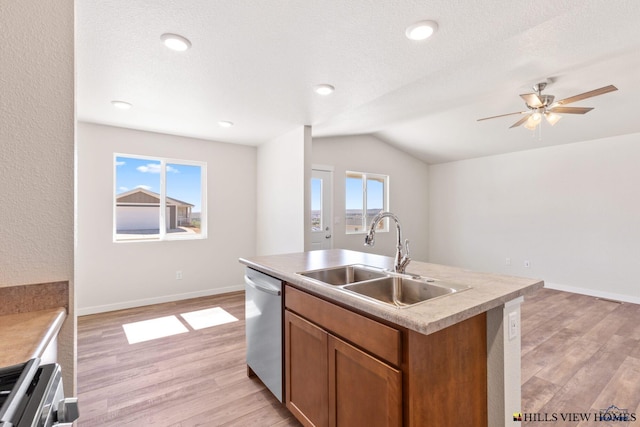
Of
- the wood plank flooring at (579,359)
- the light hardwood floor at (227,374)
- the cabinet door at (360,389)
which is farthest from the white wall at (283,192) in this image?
the wood plank flooring at (579,359)

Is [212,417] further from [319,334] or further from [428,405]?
[428,405]

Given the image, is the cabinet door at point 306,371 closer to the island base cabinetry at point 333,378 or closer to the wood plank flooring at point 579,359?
the island base cabinetry at point 333,378

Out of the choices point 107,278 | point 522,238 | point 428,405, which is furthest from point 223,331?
point 522,238

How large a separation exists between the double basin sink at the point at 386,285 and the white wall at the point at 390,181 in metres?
3.19

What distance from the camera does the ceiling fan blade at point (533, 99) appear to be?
2758 mm

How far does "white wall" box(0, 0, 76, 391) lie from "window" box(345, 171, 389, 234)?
4495 millimetres

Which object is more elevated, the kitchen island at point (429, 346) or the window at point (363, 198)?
the window at point (363, 198)

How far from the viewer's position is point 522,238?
5270 millimetres

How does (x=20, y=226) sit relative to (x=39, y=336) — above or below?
above

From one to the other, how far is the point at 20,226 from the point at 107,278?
322cm

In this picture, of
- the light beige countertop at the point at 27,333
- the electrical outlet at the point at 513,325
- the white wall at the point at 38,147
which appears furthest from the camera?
the electrical outlet at the point at 513,325

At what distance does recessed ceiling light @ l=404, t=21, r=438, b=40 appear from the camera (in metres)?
1.73

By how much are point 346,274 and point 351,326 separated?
0.67m

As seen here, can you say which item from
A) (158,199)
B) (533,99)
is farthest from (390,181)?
(158,199)
